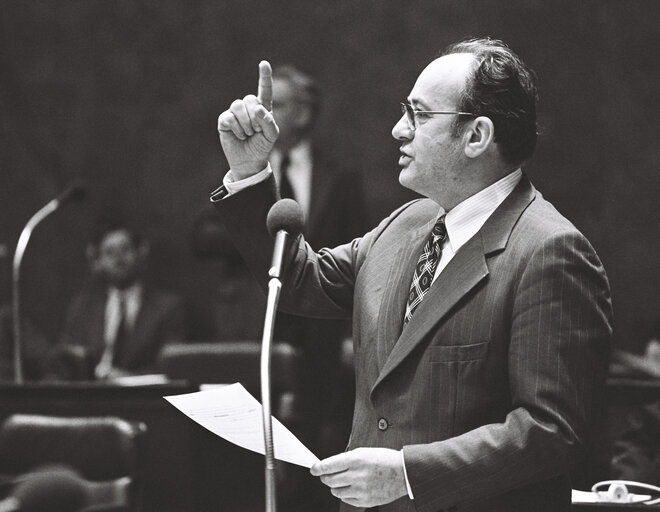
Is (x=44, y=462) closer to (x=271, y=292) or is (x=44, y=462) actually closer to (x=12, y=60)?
(x=271, y=292)

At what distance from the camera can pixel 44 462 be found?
118 inches

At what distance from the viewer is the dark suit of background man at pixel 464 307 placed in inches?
64.2

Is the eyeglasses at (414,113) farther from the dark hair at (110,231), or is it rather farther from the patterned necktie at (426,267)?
the dark hair at (110,231)

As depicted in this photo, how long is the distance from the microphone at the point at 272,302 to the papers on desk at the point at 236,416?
6 cm

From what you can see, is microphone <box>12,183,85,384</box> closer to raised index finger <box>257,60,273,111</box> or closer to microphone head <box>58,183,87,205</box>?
microphone head <box>58,183,87,205</box>

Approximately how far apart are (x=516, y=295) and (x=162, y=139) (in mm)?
4790

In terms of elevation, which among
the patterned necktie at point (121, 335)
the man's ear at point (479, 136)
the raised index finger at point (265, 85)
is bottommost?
the patterned necktie at point (121, 335)

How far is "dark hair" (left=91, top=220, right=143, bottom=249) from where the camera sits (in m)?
5.86

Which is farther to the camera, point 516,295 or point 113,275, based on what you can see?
point 113,275

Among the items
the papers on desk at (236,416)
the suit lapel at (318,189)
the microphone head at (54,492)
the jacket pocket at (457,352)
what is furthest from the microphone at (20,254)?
the jacket pocket at (457,352)

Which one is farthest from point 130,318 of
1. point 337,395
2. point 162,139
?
point 337,395

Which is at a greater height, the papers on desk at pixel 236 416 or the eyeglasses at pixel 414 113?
the eyeglasses at pixel 414 113

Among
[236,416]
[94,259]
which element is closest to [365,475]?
[236,416]

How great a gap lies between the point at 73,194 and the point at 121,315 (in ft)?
2.80
